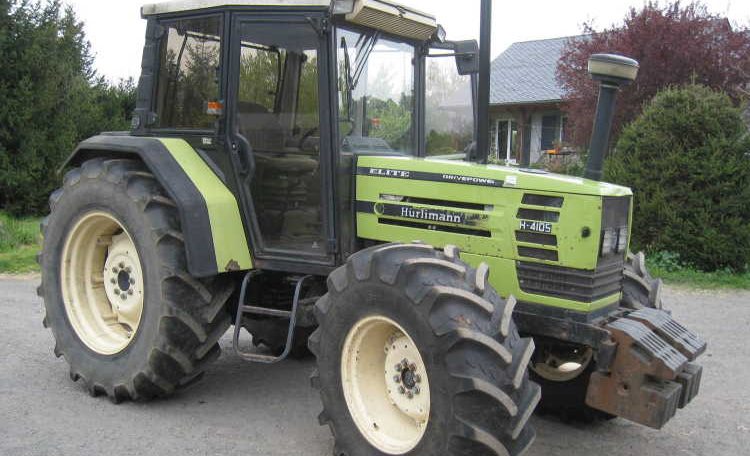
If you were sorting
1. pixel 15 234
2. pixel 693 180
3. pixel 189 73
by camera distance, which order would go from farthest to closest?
pixel 15 234, pixel 693 180, pixel 189 73

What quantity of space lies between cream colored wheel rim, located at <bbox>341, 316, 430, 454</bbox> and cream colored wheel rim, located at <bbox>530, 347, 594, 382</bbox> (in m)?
0.95

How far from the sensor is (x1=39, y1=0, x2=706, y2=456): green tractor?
11.5 ft

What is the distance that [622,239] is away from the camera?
4.06m

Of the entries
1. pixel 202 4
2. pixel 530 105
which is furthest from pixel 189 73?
pixel 530 105

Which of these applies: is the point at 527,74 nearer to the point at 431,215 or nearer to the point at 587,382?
the point at 587,382

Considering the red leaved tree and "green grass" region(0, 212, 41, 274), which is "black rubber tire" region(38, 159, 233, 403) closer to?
"green grass" region(0, 212, 41, 274)

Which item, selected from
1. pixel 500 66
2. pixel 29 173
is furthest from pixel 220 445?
pixel 500 66

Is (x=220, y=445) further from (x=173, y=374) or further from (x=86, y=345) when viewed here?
(x=86, y=345)

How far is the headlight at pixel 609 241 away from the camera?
381cm

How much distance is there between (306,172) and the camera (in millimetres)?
4508

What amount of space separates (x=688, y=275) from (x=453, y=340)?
702 centimetres

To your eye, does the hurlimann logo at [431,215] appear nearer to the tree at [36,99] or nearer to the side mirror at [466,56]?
the side mirror at [466,56]

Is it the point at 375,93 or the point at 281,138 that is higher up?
the point at 375,93

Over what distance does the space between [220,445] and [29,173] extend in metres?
10.1
